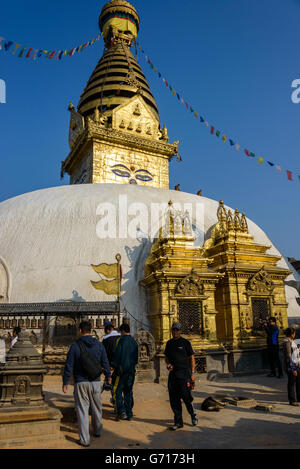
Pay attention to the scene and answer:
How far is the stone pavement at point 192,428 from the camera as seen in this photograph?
3.80 metres

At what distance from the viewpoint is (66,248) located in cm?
1169

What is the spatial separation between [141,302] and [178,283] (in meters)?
1.63

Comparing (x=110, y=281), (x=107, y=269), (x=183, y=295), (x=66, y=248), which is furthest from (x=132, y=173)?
(x=183, y=295)

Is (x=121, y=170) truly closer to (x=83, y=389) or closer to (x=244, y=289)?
(x=244, y=289)

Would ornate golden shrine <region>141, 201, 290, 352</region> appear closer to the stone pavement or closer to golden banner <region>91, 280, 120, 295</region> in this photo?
golden banner <region>91, 280, 120, 295</region>

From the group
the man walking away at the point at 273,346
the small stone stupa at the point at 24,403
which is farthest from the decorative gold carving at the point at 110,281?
the small stone stupa at the point at 24,403

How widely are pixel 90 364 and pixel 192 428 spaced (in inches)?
63.2

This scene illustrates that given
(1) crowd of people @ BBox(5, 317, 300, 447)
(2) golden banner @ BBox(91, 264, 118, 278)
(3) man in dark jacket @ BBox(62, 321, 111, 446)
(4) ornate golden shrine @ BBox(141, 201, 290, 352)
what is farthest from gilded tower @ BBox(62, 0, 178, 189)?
(3) man in dark jacket @ BBox(62, 321, 111, 446)

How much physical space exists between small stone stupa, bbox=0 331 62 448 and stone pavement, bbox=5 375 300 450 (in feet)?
0.59

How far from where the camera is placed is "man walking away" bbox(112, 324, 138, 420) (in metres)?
4.88

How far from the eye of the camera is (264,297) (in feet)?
34.8

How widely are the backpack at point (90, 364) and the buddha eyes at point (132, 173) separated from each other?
18.9m

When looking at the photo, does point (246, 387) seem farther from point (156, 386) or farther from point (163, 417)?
point (163, 417)
